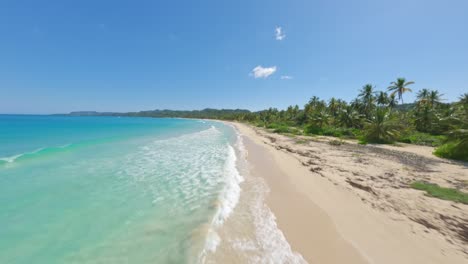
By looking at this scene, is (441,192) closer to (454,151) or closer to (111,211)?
(454,151)

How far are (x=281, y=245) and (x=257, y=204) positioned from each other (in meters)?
2.00

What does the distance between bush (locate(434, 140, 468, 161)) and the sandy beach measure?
5170 millimetres

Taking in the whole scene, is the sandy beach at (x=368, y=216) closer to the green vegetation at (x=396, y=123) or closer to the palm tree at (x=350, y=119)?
the green vegetation at (x=396, y=123)

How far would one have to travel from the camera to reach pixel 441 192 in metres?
6.32

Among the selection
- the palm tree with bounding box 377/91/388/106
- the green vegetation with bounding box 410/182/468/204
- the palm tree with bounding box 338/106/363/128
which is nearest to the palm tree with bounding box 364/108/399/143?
the palm tree with bounding box 338/106/363/128

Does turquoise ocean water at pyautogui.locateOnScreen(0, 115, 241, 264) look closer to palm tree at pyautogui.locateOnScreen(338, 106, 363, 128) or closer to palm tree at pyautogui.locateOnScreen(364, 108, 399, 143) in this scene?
palm tree at pyautogui.locateOnScreen(364, 108, 399, 143)

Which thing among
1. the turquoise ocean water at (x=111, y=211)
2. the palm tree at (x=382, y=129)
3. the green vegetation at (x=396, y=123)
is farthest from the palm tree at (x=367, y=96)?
the turquoise ocean water at (x=111, y=211)

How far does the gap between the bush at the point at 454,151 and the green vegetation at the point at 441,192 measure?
940cm

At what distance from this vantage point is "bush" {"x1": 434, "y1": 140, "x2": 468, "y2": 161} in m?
12.2

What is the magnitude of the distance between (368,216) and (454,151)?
14.4 meters

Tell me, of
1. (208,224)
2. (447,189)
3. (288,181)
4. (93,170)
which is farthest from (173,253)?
(447,189)

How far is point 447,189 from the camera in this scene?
664cm

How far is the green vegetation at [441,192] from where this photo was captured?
5.86 meters

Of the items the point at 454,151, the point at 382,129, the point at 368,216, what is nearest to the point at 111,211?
the point at 368,216
